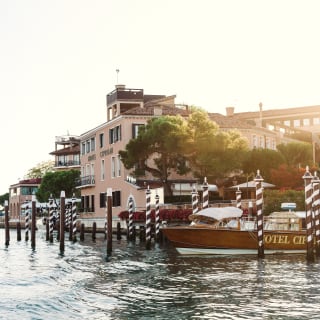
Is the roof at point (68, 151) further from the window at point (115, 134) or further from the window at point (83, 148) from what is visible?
the window at point (115, 134)

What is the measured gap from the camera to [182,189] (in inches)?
2192

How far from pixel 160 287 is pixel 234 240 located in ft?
33.3

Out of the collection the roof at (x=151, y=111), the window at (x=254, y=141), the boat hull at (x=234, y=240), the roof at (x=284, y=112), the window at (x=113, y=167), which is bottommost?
the boat hull at (x=234, y=240)

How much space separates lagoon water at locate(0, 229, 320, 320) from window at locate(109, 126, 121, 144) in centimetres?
2741

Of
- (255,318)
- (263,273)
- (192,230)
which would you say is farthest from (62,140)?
(255,318)

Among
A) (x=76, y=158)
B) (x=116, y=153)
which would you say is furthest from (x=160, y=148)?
(x=76, y=158)

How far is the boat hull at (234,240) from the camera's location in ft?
98.4

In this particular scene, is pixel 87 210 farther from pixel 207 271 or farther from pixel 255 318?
pixel 255 318

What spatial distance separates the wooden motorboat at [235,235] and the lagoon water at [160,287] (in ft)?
2.54

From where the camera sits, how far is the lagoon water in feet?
53.6

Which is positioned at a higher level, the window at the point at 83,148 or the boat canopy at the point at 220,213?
the window at the point at 83,148

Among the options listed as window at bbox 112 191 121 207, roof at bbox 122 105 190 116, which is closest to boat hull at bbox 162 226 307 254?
roof at bbox 122 105 190 116

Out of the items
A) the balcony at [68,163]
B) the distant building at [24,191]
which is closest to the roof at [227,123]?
the balcony at [68,163]

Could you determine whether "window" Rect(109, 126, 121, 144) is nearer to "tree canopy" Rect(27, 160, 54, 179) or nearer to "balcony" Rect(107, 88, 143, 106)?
"balcony" Rect(107, 88, 143, 106)
